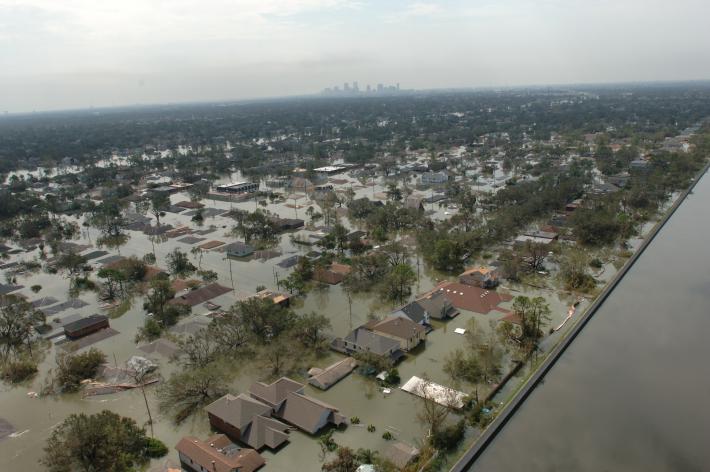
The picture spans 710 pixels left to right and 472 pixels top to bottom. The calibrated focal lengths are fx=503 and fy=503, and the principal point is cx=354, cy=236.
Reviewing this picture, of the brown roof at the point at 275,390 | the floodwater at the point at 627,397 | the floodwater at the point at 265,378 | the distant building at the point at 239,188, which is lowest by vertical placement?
the floodwater at the point at 627,397

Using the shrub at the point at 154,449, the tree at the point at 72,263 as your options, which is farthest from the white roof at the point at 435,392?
the tree at the point at 72,263

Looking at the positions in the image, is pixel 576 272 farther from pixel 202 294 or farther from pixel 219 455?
pixel 219 455

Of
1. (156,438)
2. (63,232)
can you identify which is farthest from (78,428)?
(63,232)

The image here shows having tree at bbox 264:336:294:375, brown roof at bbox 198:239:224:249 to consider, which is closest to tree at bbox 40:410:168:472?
tree at bbox 264:336:294:375

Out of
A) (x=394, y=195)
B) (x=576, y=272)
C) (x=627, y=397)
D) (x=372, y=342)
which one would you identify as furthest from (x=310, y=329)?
(x=394, y=195)

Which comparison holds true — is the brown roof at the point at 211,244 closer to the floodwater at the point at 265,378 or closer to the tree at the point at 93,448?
the floodwater at the point at 265,378

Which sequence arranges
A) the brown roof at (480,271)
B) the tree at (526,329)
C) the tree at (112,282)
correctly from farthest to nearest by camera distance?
1. the tree at (112,282)
2. the brown roof at (480,271)
3. the tree at (526,329)

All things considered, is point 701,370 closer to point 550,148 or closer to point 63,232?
point 63,232
